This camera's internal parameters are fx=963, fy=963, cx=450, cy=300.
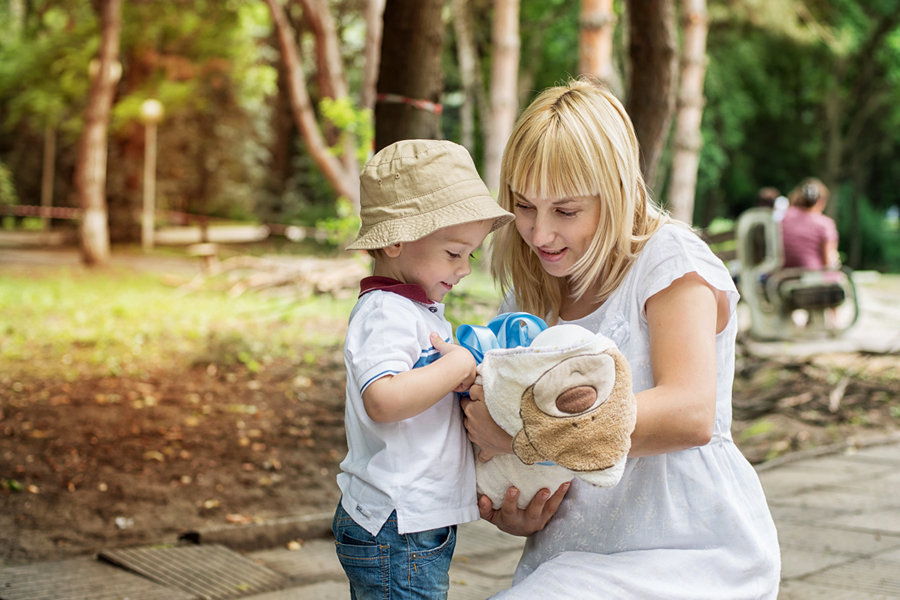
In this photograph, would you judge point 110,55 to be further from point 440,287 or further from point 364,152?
point 440,287

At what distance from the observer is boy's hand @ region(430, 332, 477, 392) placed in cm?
184

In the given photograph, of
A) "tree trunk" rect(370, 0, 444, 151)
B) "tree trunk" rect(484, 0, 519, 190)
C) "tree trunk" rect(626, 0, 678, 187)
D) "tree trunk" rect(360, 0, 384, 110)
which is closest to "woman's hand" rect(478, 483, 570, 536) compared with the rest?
"tree trunk" rect(370, 0, 444, 151)

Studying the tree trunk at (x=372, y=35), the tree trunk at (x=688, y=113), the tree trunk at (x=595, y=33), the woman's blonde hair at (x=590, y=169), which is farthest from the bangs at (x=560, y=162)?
the tree trunk at (x=372, y=35)

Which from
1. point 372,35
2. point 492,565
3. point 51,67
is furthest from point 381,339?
point 51,67

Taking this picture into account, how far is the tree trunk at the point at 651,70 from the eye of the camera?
5.80m

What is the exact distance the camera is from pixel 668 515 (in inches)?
76.6

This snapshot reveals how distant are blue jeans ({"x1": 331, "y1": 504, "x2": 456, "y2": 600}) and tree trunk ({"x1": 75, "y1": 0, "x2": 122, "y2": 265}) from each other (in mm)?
15740

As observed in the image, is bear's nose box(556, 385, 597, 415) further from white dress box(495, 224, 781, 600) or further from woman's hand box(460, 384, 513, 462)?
white dress box(495, 224, 781, 600)

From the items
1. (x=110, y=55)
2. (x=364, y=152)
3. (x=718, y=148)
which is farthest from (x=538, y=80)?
(x=364, y=152)

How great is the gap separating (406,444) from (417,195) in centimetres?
52

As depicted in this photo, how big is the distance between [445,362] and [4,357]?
7.56m

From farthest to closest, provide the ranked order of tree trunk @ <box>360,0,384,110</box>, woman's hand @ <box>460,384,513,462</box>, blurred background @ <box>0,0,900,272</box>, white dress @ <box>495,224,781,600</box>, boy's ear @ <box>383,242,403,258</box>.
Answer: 1. blurred background @ <box>0,0,900,272</box>
2. tree trunk @ <box>360,0,384,110</box>
3. boy's ear @ <box>383,242,403,258</box>
4. white dress @ <box>495,224,781,600</box>
5. woman's hand @ <box>460,384,513,462</box>

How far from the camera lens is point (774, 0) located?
19984 mm

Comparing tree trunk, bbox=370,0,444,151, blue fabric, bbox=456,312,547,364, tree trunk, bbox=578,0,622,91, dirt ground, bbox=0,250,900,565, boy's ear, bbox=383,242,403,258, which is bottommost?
dirt ground, bbox=0,250,900,565
